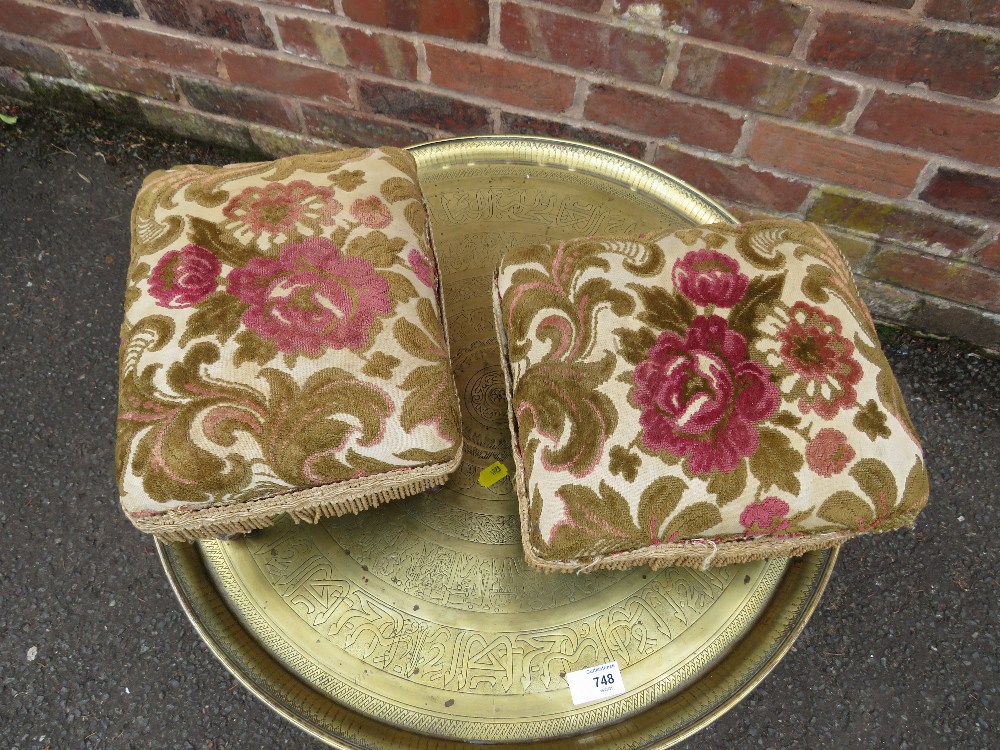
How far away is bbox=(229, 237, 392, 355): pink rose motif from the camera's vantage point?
0.50 meters

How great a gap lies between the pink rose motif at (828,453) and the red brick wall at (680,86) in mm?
467

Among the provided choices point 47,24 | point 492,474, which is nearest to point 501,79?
point 492,474

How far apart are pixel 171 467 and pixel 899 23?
2.60ft

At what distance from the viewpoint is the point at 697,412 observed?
19.3 inches

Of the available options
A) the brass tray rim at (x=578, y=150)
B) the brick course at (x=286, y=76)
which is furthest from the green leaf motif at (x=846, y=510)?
the brick course at (x=286, y=76)

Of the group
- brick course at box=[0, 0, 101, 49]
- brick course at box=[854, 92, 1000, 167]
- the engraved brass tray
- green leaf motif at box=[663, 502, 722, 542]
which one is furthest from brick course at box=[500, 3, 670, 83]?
brick course at box=[0, 0, 101, 49]

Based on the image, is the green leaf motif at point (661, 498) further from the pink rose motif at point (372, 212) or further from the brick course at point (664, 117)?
the brick course at point (664, 117)

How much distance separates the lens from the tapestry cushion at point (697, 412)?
0.48 m

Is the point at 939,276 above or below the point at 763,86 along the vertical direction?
below

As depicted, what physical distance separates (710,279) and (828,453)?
165 mm

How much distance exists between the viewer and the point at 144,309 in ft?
1.70

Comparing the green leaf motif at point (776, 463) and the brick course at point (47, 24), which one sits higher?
the green leaf motif at point (776, 463)

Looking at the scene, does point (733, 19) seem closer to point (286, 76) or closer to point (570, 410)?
point (570, 410)

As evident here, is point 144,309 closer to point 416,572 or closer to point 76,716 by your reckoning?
point 416,572
